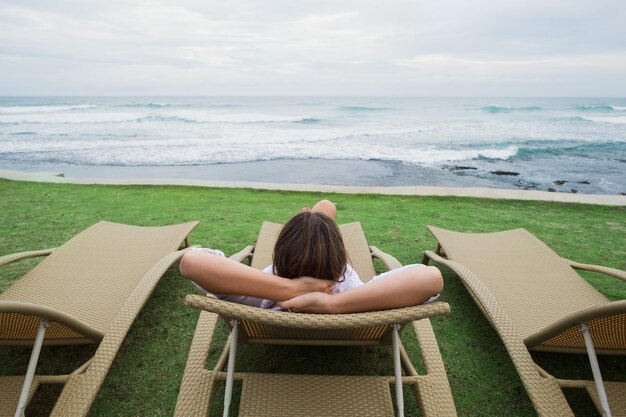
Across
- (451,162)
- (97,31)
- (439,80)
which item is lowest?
(451,162)

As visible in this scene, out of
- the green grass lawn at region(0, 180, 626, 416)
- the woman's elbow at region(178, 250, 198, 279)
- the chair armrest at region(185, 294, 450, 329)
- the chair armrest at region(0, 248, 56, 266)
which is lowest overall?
the green grass lawn at region(0, 180, 626, 416)

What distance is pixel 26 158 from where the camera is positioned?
46.7 ft

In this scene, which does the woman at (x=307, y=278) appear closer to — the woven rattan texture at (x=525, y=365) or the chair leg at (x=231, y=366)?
the chair leg at (x=231, y=366)

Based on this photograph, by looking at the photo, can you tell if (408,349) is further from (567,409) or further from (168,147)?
(168,147)

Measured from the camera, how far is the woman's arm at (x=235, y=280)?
1308 millimetres

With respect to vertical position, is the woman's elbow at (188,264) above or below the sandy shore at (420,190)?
above

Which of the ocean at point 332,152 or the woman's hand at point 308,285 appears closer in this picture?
the woman's hand at point 308,285

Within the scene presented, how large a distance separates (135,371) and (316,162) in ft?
40.8

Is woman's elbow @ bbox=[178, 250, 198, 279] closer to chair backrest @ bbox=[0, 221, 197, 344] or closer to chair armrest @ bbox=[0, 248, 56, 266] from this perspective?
chair backrest @ bbox=[0, 221, 197, 344]

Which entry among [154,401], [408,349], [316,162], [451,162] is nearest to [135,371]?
[154,401]

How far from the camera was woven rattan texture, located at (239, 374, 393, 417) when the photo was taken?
4.79 ft

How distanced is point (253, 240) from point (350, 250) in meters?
1.58

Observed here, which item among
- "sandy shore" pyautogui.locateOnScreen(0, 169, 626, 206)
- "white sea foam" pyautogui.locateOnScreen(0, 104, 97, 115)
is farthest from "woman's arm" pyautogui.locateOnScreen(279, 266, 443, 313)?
"white sea foam" pyautogui.locateOnScreen(0, 104, 97, 115)

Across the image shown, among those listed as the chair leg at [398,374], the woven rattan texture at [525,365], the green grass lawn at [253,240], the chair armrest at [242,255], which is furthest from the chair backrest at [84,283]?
the woven rattan texture at [525,365]
